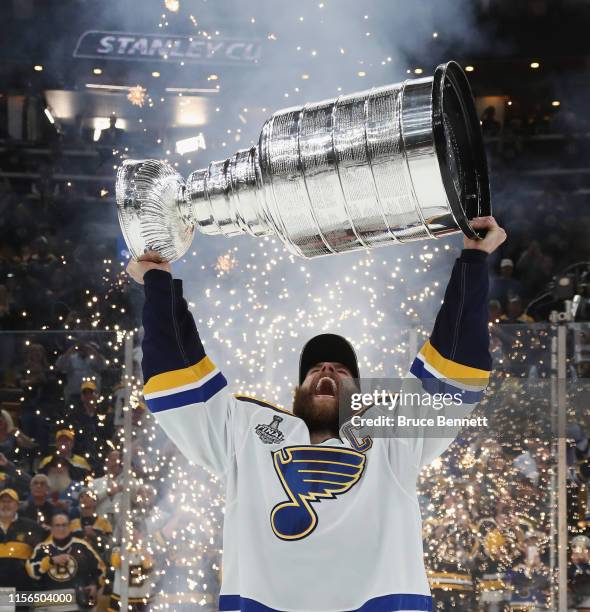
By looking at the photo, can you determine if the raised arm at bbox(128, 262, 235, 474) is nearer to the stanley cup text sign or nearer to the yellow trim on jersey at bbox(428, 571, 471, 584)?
the yellow trim on jersey at bbox(428, 571, 471, 584)

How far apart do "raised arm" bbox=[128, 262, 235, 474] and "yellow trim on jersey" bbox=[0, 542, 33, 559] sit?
1190 millimetres

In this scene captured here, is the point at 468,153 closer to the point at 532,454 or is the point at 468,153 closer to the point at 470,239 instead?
the point at 470,239

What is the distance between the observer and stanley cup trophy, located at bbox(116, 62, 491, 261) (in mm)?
1316

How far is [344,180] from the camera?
1353mm

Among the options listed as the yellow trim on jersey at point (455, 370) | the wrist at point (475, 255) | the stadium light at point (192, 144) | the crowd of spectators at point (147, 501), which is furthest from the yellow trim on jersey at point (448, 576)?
the stadium light at point (192, 144)

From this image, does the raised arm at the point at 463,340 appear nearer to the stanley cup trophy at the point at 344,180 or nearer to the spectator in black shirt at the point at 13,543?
the stanley cup trophy at the point at 344,180

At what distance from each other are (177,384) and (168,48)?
3573mm

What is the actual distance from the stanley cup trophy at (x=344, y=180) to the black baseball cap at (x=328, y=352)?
51 cm

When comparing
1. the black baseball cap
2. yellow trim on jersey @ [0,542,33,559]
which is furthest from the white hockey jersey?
yellow trim on jersey @ [0,542,33,559]

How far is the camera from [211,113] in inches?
174

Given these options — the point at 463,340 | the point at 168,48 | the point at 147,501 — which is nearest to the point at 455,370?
the point at 463,340

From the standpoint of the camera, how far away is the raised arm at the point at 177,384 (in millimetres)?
1686

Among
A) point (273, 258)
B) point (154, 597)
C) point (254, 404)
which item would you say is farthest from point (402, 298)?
point (254, 404)

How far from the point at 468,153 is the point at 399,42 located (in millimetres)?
3150
